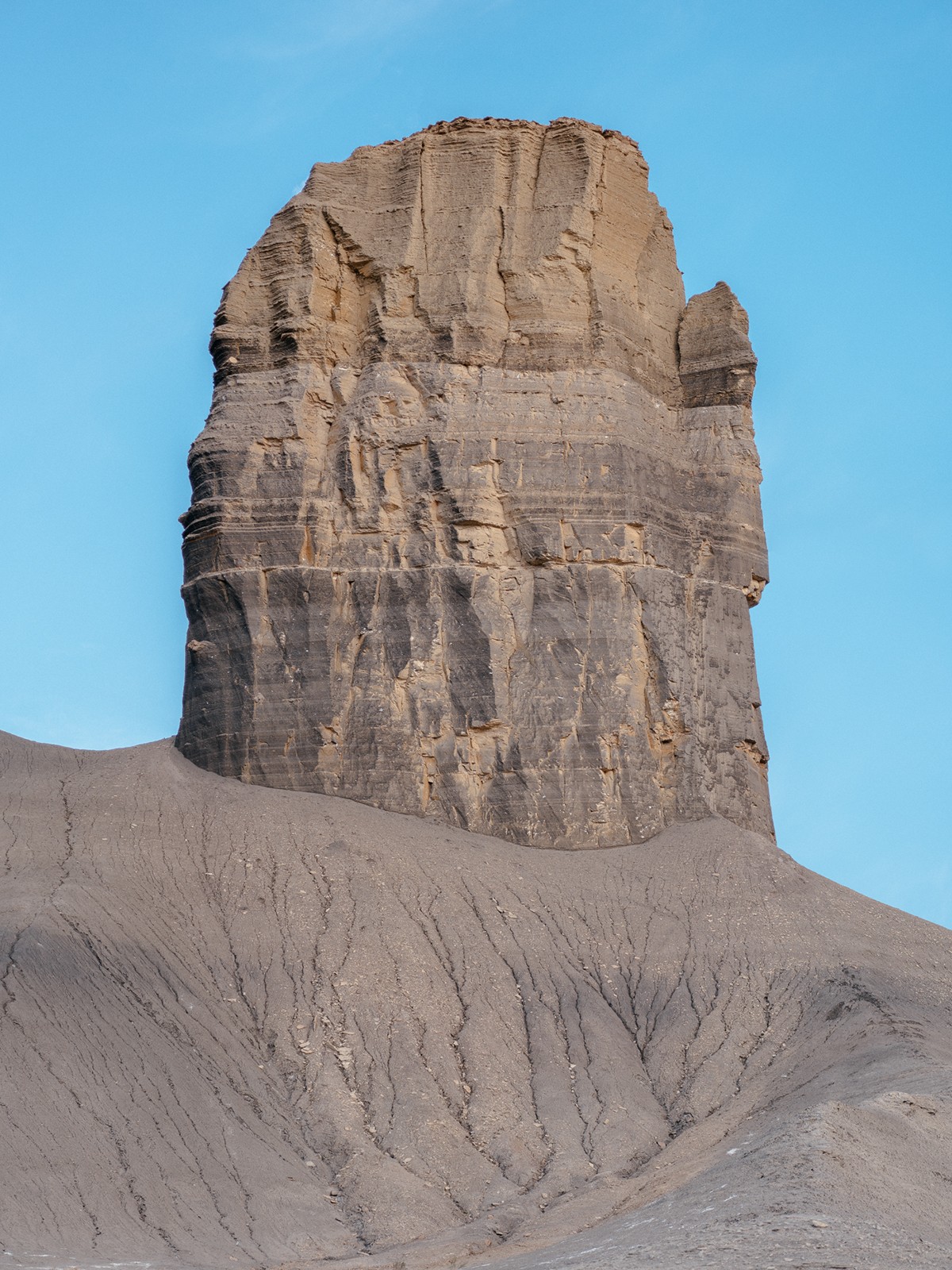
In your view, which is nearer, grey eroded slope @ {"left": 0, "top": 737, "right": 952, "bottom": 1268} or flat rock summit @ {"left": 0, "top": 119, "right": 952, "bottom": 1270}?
grey eroded slope @ {"left": 0, "top": 737, "right": 952, "bottom": 1268}

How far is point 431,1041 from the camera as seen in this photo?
88.7 ft

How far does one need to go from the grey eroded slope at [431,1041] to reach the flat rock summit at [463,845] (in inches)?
2.8

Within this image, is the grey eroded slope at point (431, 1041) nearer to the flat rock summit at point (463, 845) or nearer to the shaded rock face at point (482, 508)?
the flat rock summit at point (463, 845)

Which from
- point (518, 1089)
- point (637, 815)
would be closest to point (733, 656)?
point (637, 815)

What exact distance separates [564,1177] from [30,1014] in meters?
7.66

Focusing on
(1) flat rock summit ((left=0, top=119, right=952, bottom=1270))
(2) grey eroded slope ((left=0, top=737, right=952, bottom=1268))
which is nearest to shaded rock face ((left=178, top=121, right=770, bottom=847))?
(1) flat rock summit ((left=0, top=119, right=952, bottom=1270))

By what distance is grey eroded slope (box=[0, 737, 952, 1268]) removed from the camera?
71.1 ft

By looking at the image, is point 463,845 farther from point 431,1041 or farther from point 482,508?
point 482,508

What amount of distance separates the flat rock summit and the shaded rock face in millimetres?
80

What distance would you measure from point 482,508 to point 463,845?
6.44 m

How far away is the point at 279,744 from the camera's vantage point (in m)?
33.2

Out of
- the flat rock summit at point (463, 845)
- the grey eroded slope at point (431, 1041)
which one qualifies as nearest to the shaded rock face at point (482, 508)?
the flat rock summit at point (463, 845)

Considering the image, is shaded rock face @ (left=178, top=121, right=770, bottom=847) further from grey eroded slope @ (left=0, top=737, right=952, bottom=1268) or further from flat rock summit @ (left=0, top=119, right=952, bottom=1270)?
grey eroded slope @ (left=0, top=737, right=952, bottom=1268)

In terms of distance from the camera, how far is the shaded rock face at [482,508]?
33.1 meters
